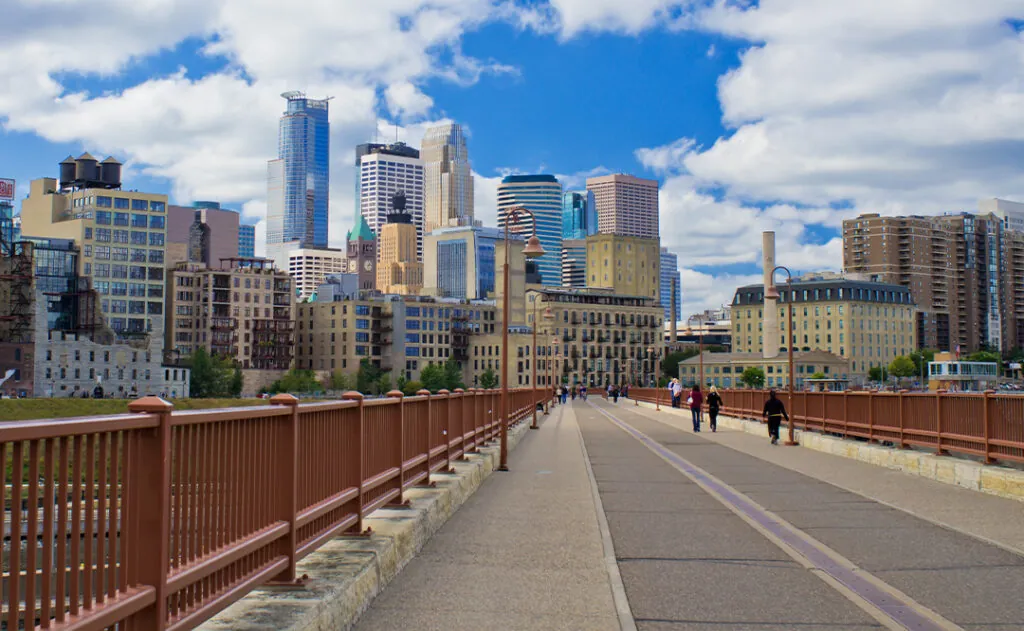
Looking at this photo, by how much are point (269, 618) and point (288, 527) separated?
1106mm

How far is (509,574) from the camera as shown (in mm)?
10188

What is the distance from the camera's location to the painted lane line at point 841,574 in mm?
8133

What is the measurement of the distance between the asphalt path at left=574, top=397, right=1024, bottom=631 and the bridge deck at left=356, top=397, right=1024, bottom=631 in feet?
0.07

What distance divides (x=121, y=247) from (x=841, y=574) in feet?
517

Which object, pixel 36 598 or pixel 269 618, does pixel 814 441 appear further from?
pixel 36 598

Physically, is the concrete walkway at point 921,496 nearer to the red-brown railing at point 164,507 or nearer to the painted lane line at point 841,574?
the painted lane line at point 841,574

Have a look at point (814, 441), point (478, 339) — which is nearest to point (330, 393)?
point (478, 339)

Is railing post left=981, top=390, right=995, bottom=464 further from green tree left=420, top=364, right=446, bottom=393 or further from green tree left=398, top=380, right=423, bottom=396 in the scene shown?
green tree left=420, top=364, right=446, bottom=393

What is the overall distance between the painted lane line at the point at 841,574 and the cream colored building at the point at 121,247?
143m

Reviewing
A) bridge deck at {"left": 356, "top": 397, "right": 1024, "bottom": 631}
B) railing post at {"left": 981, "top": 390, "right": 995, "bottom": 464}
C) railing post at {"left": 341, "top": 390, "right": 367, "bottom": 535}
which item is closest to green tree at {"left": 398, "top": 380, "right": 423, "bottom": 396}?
bridge deck at {"left": 356, "top": 397, "right": 1024, "bottom": 631}

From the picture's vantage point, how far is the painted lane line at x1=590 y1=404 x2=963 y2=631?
8133 mm

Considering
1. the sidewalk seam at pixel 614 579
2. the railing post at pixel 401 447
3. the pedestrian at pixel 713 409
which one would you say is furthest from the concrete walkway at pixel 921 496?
the pedestrian at pixel 713 409

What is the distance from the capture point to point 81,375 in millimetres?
135500

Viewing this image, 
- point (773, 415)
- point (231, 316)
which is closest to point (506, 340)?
point (773, 415)
